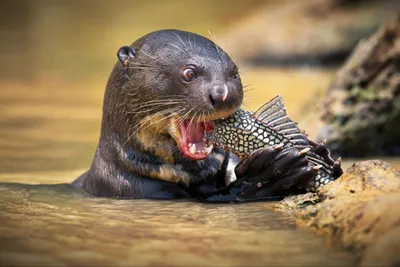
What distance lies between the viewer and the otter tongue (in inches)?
155

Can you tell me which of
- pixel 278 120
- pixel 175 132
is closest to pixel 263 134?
pixel 278 120

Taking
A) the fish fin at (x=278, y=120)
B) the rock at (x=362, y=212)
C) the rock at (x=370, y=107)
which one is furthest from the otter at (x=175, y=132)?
the rock at (x=370, y=107)

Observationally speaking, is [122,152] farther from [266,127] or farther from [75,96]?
[75,96]

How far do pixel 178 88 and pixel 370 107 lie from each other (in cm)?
238

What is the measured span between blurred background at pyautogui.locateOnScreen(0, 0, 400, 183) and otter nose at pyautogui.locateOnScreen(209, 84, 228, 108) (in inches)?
69.4

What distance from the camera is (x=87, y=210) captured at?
382 centimetres

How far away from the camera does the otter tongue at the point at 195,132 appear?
3.93m

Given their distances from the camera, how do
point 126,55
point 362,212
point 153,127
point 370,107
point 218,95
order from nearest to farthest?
1. point 362,212
2. point 218,95
3. point 153,127
4. point 126,55
5. point 370,107

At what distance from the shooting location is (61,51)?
49.6 ft

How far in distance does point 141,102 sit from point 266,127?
68 centimetres

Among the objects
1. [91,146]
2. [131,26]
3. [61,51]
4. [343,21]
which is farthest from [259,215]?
[131,26]

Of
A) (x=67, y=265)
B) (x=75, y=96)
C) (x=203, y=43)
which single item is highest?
(x=75, y=96)

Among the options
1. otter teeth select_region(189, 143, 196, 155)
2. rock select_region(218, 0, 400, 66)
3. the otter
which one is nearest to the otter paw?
the otter

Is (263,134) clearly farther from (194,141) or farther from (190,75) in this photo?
(190,75)
